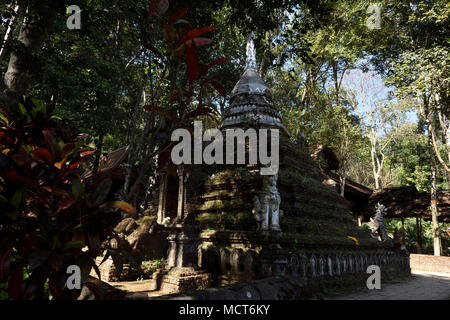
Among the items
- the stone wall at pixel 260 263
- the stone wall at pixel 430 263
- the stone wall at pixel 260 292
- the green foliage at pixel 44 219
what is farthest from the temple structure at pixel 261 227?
the stone wall at pixel 430 263

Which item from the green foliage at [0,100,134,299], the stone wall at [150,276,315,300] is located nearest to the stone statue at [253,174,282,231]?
the stone wall at [150,276,315,300]

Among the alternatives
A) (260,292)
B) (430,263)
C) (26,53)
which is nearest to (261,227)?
(260,292)

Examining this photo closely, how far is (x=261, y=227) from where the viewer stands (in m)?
5.68

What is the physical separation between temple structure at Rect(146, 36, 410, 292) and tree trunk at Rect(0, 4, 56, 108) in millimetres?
3618

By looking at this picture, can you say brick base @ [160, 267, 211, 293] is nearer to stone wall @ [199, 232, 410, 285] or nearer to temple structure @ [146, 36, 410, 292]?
A: temple structure @ [146, 36, 410, 292]

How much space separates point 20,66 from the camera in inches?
163

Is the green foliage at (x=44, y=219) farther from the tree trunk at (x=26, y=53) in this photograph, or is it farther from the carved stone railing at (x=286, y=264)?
the carved stone railing at (x=286, y=264)

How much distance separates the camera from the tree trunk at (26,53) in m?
3.88

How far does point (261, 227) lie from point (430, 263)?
45.6 ft

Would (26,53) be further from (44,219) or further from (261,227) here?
(261,227)

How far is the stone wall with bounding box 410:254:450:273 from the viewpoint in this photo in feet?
45.4

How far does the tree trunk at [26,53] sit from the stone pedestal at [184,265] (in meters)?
3.68

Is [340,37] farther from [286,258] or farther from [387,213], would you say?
[286,258]
